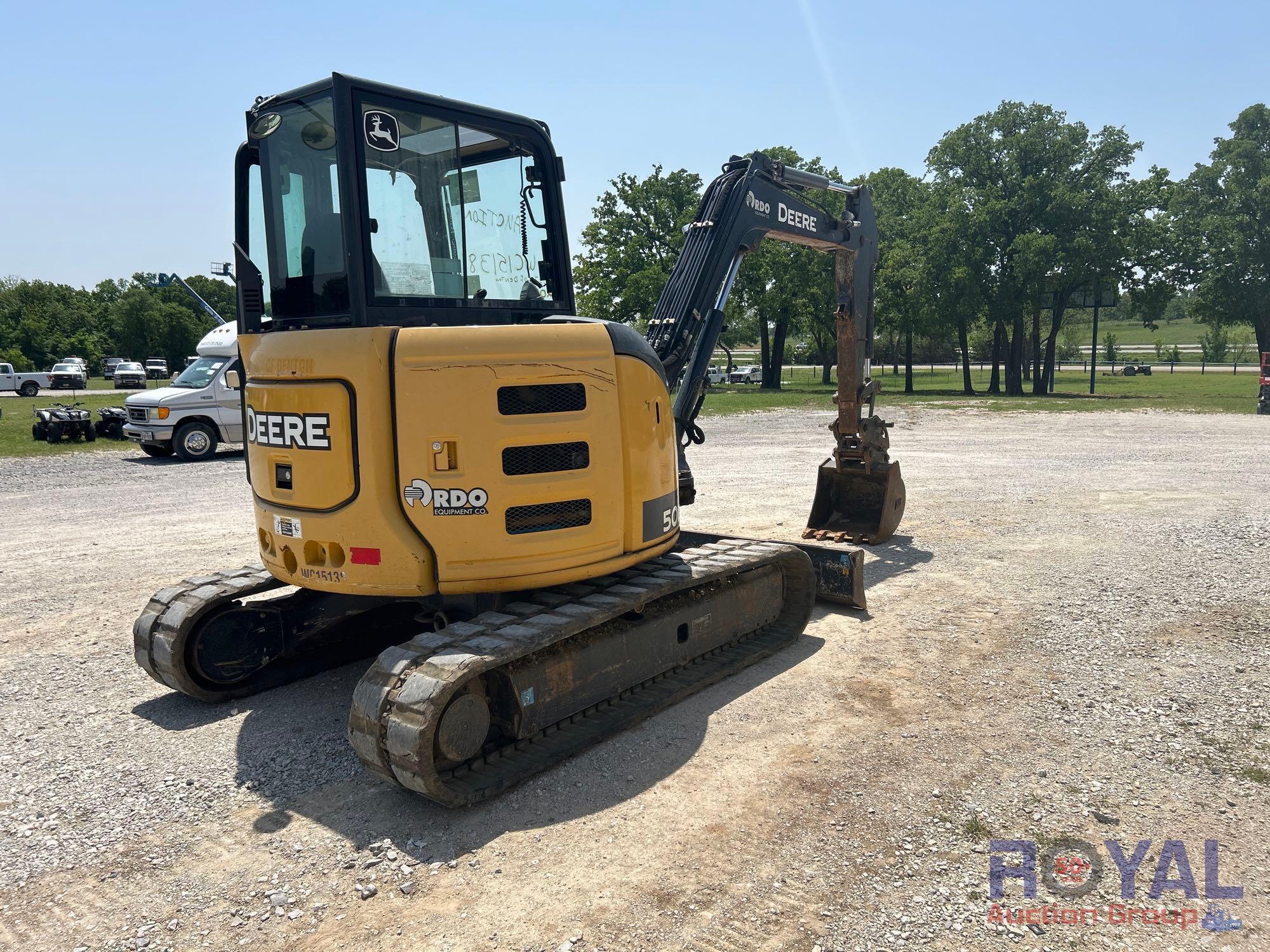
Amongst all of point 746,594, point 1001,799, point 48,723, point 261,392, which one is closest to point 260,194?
point 261,392

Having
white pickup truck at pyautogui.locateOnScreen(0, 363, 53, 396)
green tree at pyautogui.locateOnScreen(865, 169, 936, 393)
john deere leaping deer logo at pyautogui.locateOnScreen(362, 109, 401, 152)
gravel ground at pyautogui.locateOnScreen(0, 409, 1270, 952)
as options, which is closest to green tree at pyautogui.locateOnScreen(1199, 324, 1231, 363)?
green tree at pyautogui.locateOnScreen(865, 169, 936, 393)

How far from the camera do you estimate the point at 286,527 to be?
5371 millimetres

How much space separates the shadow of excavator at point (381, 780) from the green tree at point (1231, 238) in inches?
1805

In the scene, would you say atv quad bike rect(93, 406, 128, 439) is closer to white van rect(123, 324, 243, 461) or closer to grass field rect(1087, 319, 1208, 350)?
white van rect(123, 324, 243, 461)

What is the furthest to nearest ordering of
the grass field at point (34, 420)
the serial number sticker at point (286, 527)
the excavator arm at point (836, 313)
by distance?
the grass field at point (34, 420)
the excavator arm at point (836, 313)
the serial number sticker at point (286, 527)

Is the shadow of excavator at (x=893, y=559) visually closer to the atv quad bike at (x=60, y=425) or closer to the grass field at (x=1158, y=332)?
the atv quad bike at (x=60, y=425)

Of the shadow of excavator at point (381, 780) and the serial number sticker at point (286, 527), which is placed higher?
the serial number sticker at point (286, 527)

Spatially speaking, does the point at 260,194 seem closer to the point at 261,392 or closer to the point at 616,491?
the point at 261,392

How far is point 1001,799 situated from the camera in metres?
4.63

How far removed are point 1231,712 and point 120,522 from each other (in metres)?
12.7

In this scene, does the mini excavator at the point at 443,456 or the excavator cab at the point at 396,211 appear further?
the excavator cab at the point at 396,211

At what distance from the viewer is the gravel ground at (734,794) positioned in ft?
12.4

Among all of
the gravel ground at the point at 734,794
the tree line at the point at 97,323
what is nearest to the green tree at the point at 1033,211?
the gravel ground at the point at 734,794

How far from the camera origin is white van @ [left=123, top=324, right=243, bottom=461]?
19312 millimetres
